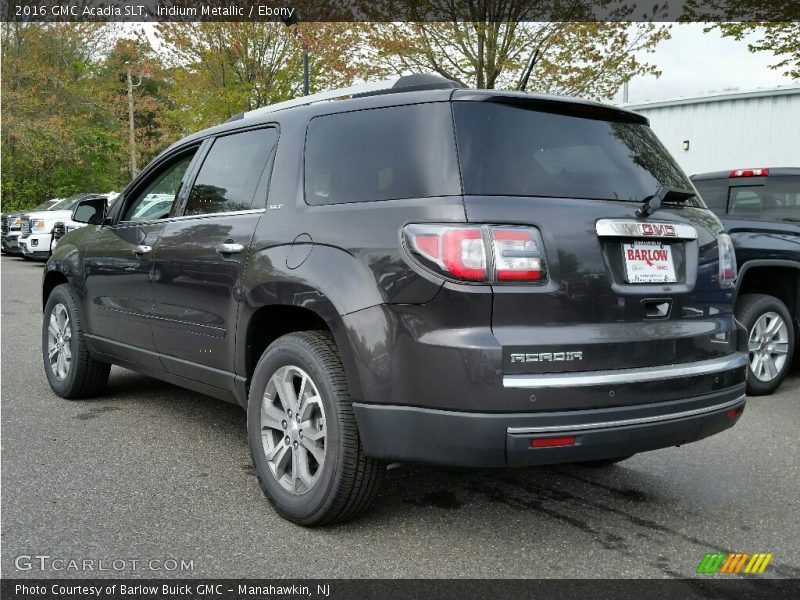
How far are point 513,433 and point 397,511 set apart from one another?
3.34ft

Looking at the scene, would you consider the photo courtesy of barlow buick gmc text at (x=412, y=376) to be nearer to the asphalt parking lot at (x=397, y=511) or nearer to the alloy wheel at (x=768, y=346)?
the asphalt parking lot at (x=397, y=511)

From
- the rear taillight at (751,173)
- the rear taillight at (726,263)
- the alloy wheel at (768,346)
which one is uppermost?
the rear taillight at (751,173)

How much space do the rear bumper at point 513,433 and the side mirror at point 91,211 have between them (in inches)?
123

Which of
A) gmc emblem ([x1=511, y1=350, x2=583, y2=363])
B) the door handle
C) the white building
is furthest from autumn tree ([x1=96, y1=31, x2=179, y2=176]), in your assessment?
gmc emblem ([x1=511, y1=350, x2=583, y2=363])

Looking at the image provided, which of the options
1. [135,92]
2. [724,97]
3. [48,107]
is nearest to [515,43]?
[724,97]

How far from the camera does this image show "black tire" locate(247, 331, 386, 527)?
3.28m

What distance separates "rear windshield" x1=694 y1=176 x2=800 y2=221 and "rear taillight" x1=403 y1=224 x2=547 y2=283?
185 inches

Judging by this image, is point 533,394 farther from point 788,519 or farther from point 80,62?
point 80,62

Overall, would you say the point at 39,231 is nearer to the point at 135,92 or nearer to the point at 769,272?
the point at 769,272

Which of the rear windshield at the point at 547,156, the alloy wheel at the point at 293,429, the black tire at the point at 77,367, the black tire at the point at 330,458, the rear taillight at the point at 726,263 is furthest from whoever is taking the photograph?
the black tire at the point at 77,367

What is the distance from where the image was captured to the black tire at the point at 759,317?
6.55 meters

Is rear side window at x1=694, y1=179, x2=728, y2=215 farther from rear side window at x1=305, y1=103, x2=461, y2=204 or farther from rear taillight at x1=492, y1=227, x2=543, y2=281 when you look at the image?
rear taillight at x1=492, y1=227, x2=543, y2=281

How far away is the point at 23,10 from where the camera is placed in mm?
32625

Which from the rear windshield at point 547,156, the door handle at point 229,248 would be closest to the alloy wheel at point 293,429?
the door handle at point 229,248
